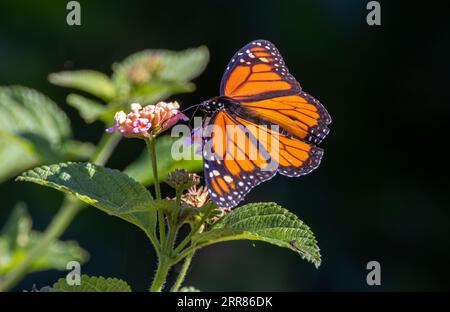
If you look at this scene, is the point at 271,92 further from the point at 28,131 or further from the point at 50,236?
the point at 28,131

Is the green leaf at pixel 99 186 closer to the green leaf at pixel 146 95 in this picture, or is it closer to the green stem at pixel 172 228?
the green stem at pixel 172 228

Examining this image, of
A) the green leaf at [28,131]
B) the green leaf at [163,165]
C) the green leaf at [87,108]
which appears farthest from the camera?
the green leaf at [87,108]

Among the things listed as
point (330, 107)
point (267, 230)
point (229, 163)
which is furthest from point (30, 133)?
point (330, 107)

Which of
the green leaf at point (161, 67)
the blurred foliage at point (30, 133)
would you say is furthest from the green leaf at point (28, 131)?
the green leaf at point (161, 67)

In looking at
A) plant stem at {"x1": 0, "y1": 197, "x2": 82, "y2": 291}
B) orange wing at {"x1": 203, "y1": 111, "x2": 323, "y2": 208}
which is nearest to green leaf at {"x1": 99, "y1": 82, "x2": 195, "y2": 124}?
plant stem at {"x1": 0, "y1": 197, "x2": 82, "y2": 291}
